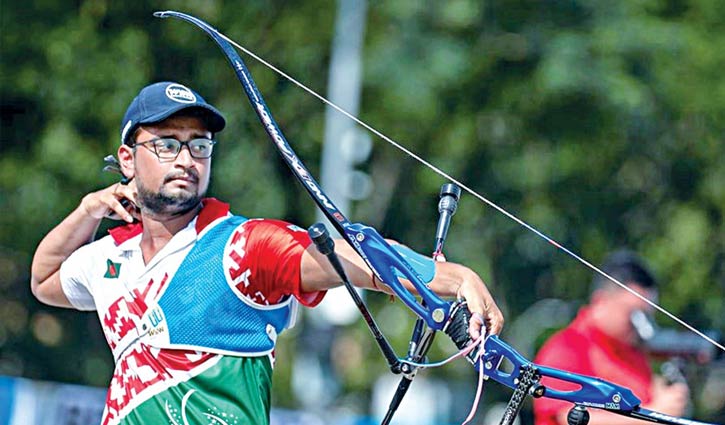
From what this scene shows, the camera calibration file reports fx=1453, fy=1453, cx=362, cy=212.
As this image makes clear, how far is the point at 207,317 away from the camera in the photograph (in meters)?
4.49

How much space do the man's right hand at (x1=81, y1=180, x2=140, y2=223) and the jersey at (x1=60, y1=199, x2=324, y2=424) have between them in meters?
0.26

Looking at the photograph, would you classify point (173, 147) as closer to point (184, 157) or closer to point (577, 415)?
point (184, 157)

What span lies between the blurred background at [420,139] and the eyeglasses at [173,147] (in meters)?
14.3

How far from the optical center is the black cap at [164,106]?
4.56 meters

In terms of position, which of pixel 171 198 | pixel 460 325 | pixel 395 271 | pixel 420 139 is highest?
pixel 420 139

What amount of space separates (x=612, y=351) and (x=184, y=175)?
3144 millimetres

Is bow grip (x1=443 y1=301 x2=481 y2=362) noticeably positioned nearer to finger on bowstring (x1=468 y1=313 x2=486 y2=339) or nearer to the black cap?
finger on bowstring (x1=468 y1=313 x2=486 y2=339)

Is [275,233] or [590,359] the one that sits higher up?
[275,233]

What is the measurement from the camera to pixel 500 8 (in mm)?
21844

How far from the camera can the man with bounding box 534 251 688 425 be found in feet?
21.8

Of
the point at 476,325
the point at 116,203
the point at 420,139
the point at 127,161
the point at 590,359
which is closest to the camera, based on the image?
the point at 476,325

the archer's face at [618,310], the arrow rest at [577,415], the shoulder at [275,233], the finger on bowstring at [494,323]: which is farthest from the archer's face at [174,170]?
the archer's face at [618,310]

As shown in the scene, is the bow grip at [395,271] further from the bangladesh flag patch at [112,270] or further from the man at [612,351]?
the man at [612,351]

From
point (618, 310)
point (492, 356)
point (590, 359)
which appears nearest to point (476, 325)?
point (492, 356)
